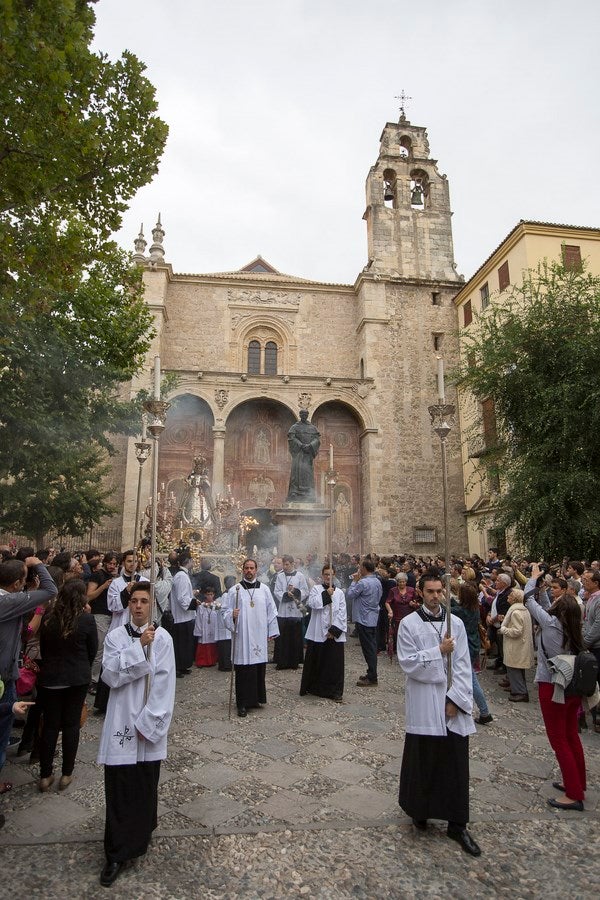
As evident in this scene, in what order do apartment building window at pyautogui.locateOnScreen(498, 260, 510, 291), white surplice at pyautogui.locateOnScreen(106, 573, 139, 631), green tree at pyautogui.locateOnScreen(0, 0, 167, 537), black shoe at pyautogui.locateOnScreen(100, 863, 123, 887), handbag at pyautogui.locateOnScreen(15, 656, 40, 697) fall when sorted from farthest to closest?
apartment building window at pyautogui.locateOnScreen(498, 260, 510, 291) < white surplice at pyautogui.locateOnScreen(106, 573, 139, 631) < green tree at pyautogui.locateOnScreen(0, 0, 167, 537) < handbag at pyautogui.locateOnScreen(15, 656, 40, 697) < black shoe at pyautogui.locateOnScreen(100, 863, 123, 887)

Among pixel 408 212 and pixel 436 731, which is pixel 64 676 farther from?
pixel 408 212

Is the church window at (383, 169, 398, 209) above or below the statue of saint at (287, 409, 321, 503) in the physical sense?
above

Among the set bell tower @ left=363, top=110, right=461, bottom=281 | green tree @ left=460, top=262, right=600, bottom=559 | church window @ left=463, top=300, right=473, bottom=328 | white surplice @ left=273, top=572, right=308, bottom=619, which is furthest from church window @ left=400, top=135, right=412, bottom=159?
white surplice @ left=273, top=572, right=308, bottom=619

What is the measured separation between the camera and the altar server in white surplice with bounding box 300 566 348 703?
24.4 ft

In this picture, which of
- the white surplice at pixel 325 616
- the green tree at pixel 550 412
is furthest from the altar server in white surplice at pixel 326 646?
the green tree at pixel 550 412

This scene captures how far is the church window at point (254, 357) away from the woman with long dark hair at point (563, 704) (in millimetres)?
21891

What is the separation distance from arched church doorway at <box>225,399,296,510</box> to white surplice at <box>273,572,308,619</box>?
13612mm

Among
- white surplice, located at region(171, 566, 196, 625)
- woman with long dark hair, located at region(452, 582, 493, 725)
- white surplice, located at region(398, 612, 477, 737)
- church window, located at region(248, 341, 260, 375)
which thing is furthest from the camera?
church window, located at region(248, 341, 260, 375)

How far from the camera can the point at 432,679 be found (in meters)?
4.01

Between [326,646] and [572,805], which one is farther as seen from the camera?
[326,646]

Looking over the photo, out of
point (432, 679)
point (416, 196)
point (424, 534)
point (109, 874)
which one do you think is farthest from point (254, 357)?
point (109, 874)

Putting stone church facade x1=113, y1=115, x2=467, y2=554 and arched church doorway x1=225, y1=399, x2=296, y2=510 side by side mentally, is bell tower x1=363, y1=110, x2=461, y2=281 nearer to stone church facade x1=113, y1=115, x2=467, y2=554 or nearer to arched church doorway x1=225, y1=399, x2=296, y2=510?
stone church facade x1=113, y1=115, x2=467, y2=554

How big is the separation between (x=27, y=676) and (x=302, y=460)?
12.5m

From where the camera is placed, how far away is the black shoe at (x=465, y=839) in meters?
3.66
